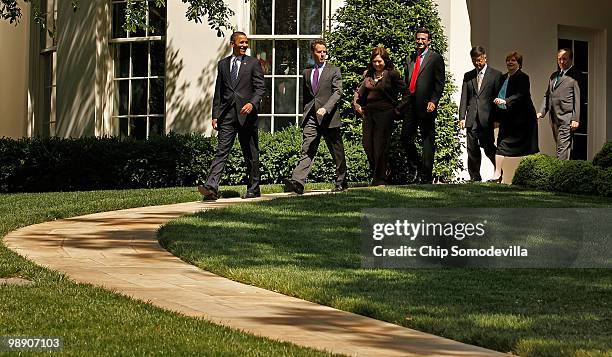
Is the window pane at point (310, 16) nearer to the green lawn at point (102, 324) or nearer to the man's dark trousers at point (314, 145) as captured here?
the man's dark trousers at point (314, 145)

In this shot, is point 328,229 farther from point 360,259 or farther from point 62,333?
point 62,333

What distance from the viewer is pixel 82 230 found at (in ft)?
36.9

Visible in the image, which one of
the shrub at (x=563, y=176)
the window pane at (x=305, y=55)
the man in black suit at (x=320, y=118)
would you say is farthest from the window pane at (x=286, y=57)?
the shrub at (x=563, y=176)

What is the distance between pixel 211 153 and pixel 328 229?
7.10 m

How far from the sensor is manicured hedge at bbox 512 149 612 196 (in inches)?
544

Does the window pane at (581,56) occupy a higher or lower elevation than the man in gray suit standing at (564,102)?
higher

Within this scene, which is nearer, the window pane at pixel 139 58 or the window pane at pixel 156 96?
the window pane at pixel 156 96

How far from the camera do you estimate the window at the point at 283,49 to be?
18.4 m

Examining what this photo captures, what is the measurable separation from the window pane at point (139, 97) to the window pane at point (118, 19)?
37.5 inches

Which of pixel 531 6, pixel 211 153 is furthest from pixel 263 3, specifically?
pixel 531 6

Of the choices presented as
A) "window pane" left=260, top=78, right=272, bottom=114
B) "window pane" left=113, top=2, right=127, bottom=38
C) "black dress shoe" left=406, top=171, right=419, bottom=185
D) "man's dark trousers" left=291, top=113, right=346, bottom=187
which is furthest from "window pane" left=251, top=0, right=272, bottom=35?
"man's dark trousers" left=291, top=113, right=346, bottom=187

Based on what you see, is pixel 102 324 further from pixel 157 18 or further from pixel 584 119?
pixel 584 119

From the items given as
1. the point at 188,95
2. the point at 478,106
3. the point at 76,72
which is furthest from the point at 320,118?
the point at 76,72

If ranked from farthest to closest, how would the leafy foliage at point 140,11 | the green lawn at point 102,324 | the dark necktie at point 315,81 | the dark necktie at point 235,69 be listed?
1. the leafy foliage at point 140,11
2. the dark necktie at point 315,81
3. the dark necktie at point 235,69
4. the green lawn at point 102,324
